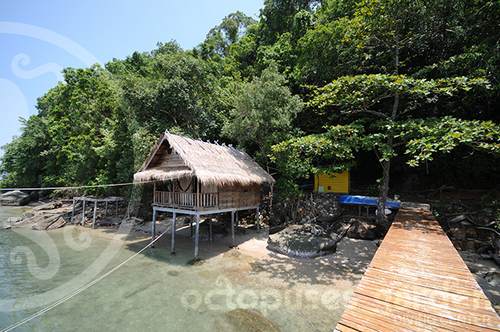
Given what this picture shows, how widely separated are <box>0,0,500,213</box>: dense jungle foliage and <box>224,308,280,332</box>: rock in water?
5.68 metres

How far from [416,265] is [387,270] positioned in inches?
26.2

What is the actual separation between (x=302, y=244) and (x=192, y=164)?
5500 millimetres

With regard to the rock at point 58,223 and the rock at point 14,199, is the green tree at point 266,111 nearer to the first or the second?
the rock at point 58,223

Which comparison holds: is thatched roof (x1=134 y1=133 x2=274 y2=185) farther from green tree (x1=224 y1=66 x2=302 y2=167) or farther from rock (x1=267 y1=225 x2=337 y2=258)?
rock (x1=267 y1=225 x2=337 y2=258)

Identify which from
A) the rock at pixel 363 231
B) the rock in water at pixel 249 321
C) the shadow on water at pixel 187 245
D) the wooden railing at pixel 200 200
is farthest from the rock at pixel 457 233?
the rock in water at pixel 249 321

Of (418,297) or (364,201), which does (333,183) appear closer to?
(364,201)

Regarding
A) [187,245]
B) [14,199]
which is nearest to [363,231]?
[187,245]

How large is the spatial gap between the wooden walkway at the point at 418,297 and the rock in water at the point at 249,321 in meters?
2.76

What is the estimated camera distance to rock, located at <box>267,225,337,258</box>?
31.0 feet

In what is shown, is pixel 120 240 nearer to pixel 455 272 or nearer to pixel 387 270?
pixel 387 270

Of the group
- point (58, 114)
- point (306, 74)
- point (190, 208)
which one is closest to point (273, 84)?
point (306, 74)

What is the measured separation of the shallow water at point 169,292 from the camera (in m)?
5.64

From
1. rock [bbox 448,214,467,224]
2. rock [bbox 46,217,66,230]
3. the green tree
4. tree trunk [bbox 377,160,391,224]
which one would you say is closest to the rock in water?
tree trunk [bbox 377,160,391,224]

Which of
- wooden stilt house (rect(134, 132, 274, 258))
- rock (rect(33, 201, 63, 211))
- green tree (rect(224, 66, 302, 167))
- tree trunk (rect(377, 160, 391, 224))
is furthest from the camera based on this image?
rock (rect(33, 201, 63, 211))
